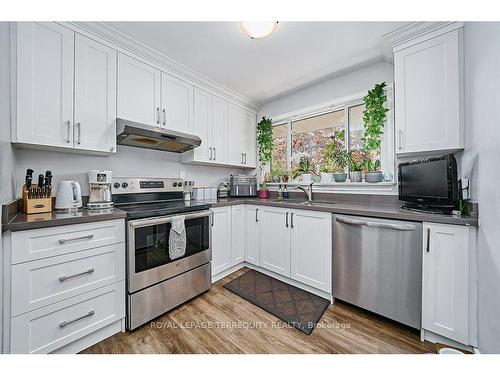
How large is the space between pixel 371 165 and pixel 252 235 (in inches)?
63.2

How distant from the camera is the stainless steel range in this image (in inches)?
61.0

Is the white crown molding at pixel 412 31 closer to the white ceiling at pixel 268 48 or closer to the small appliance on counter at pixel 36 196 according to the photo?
the white ceiling at pixel 268 48

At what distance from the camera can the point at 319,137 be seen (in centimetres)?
284

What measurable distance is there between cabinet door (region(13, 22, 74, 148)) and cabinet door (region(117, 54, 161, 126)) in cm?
36

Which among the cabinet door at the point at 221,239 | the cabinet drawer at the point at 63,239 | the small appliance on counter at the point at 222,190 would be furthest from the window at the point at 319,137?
the cabinet drawer at the point at 63,239

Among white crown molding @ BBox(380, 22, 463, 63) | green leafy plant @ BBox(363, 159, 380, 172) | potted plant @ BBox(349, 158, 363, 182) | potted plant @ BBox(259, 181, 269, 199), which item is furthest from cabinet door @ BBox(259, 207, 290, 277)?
white crown molding @ BBox(380, 22, 463, 63)

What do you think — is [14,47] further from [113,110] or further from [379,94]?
[379,94]

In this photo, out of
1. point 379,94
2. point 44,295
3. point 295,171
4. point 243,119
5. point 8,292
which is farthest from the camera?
point 243,119

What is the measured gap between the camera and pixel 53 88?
1507mm

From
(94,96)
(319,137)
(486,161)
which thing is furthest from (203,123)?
(486,161)

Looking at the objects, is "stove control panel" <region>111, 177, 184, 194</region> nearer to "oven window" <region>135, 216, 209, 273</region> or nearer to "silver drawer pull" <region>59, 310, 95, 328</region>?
"oven window" <region>135, 216, 209, 273</region>

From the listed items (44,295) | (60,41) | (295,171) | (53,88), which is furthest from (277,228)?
(60,41)

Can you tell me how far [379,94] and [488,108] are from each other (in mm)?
1151

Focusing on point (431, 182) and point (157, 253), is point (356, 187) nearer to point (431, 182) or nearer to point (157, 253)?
point (431, 182)
